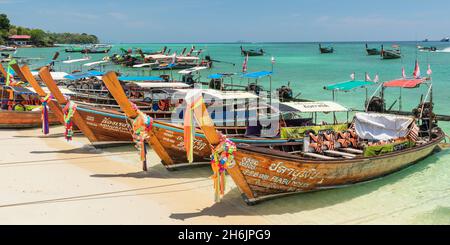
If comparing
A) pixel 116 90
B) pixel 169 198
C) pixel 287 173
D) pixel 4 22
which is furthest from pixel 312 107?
pixel 4 22

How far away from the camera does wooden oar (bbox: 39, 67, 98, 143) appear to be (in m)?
12.6

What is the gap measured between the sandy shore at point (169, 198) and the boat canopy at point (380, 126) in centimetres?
118

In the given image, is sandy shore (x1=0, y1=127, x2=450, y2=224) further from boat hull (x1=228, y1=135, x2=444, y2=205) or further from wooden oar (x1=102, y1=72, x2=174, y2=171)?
wooden oar (x1=102, y1=72, x2=174, y2=171)

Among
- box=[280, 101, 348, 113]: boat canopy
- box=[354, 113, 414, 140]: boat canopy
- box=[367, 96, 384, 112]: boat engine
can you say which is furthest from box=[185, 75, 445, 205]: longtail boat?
box=[367, 96, 384, 112]: boat engine

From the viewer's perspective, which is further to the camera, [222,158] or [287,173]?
[287,173]

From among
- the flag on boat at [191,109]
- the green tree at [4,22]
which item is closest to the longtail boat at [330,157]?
the flag on boat at [191,109]

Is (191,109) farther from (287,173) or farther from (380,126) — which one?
(380,126)

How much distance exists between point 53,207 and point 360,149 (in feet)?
27.1

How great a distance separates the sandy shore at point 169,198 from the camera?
8133 mm

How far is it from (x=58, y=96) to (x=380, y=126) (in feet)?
32.8

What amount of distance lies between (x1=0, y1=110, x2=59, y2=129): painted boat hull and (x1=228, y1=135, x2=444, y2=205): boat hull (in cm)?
1193

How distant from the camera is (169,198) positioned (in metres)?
9.16

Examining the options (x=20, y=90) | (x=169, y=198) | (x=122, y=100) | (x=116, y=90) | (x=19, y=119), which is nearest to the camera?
(x=169, y=198)
